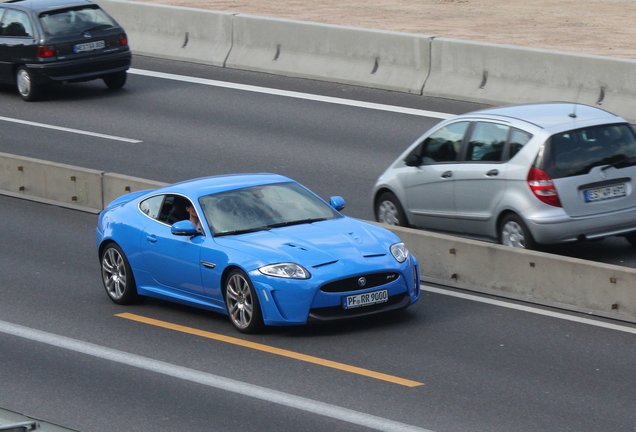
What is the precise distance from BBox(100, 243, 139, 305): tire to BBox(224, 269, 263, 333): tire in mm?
1476

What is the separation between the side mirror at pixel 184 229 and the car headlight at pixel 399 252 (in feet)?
5.87

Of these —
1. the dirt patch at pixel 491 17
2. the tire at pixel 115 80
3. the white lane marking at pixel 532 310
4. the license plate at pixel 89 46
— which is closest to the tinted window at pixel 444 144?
the white lane marking at pixel 532 310

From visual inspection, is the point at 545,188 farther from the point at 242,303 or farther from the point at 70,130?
the point at 70,130

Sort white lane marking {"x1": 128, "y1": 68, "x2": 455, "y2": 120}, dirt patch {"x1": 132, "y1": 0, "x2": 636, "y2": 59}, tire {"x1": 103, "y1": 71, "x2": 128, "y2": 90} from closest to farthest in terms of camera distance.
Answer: white lane marking {"x1": 128, "y1": 68, "x2": 455, "y2": 120} → tire {"x1": 103, "y1": 71, "x2": 128, "y2": 90} → dirt patch {"x1": 132, "y1": 0, "x2": 636, "y2": 59}

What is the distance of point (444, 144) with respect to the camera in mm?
13758

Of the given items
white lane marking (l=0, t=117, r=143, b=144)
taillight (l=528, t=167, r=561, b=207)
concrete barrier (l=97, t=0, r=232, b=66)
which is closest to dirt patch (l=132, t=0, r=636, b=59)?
concrete barrier (l=97, t=0, r=232, b=66)

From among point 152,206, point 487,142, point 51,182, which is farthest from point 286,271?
point 51,182

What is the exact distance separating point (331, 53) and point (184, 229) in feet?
41.4

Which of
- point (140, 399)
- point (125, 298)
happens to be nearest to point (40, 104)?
point (125, 298)

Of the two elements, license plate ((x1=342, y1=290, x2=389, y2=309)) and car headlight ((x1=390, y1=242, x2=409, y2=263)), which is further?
car headlight ((x1=390, y1=242, x2=409, y2=263))

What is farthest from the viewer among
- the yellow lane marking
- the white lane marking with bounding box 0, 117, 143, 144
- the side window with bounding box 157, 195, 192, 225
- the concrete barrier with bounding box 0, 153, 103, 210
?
the white lane marking with bounding box 0, 117, 143, 144

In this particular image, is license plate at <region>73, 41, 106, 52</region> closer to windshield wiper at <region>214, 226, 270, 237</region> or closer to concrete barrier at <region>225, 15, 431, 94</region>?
concrete barrier at <region>225, 15, 431, 94</region>

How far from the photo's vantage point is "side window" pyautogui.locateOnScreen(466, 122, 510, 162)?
512 inches

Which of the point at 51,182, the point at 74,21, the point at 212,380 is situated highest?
the point at 212,380
